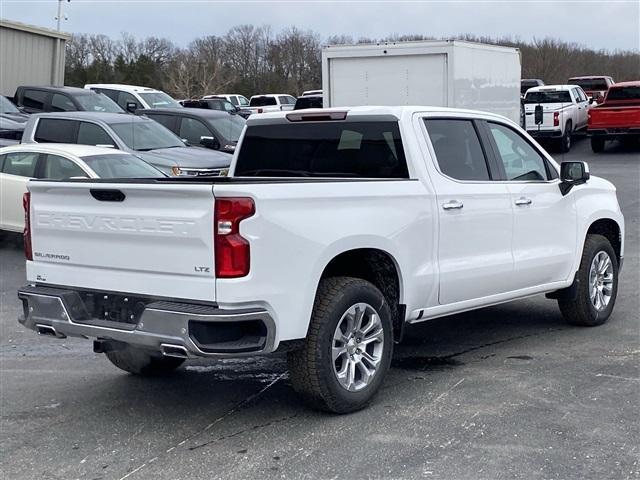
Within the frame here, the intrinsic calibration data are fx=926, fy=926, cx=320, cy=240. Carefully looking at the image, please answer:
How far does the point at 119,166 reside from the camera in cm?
1213

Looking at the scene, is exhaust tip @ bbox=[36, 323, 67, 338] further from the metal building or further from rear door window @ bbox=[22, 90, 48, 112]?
the metal building

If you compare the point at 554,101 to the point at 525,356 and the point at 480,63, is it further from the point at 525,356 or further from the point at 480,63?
the point at 525,356

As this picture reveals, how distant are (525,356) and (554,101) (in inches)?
857

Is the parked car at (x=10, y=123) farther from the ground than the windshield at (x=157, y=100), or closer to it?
closer to it

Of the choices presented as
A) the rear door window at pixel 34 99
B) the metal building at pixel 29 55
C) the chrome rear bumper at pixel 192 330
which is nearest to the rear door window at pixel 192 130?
the rear door window at pixel 34 99

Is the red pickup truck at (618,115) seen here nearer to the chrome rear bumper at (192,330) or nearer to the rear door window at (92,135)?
the rear door window at (92,135)

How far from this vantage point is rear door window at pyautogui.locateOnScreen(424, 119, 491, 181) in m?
6.55

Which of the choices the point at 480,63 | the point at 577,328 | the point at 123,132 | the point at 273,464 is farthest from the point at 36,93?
the point at 273,464

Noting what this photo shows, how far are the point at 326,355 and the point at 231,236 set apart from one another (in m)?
0.98

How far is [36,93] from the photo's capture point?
22344mm

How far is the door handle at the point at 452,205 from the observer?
6289mm

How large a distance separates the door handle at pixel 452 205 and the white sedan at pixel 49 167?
21.3 feet

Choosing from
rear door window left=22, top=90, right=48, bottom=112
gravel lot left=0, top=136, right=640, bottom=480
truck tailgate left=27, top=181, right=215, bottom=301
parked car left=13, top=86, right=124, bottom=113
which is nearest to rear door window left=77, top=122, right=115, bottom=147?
parked car left=13, top=86, right=124, bottom=113

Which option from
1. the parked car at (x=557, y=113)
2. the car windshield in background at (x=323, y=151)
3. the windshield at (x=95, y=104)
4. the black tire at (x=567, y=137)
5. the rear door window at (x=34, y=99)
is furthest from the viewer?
the black tire at (x=567, y=137)
